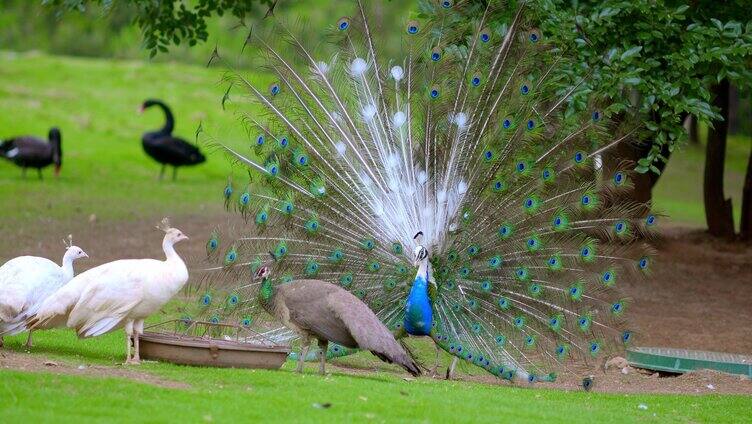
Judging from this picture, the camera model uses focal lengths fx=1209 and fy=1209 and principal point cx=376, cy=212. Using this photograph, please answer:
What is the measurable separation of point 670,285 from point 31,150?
1393 centimetres

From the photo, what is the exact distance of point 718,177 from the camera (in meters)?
21.2

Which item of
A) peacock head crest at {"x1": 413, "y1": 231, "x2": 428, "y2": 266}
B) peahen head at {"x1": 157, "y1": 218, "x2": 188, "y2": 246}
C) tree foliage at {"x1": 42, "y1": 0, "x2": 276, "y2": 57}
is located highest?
tree foliage at {"x1": 42, "y1": 0, "x2": 276, "y2": 57}

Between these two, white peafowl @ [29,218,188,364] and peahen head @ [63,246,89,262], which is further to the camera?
peahen head @ [63,246,89,262]

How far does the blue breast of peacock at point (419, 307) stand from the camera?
11.0m

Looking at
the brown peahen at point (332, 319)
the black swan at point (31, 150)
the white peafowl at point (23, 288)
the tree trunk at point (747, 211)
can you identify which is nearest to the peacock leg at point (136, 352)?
the white peafowl at point (23, 288)

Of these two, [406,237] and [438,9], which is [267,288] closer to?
[406,237]

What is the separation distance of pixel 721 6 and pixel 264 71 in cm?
625

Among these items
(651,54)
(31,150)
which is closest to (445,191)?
(651,54)

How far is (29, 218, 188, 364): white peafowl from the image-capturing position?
9.71m

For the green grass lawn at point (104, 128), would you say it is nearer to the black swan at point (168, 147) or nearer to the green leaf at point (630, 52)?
the black swan at point (168, 147)

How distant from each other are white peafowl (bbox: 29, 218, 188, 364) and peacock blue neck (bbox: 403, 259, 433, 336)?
2.23 meters

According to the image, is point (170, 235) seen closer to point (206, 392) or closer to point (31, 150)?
point (206, 392)

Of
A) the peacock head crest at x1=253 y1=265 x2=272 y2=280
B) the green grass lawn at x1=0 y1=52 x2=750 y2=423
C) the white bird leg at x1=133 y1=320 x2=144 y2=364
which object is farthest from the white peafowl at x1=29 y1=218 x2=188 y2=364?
the peacock head crest at x1=253 y1=265 x2=272 y2=280

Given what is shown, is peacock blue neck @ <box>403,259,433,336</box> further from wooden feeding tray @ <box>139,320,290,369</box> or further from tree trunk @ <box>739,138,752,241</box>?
tree trunk @ <box>739,138,752,241</box>
